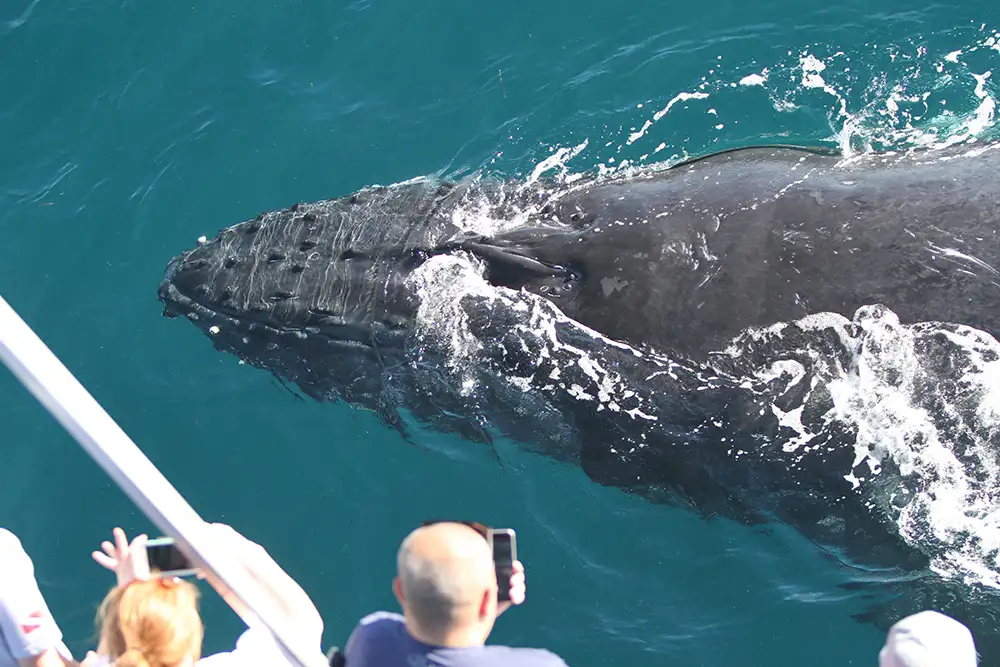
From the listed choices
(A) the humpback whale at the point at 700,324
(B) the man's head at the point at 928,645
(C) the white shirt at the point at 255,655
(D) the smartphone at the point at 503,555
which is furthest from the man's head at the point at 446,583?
(A) the humpback whale at the point at 700,324

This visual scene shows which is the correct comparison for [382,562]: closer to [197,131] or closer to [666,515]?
[666,515]

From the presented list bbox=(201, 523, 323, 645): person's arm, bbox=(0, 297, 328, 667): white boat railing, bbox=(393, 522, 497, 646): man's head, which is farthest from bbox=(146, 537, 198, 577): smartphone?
bbox=(393, 522, 497, 646): man's head

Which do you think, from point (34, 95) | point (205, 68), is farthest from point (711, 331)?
point (34, 95)

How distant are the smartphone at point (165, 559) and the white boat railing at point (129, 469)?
1.49 ft

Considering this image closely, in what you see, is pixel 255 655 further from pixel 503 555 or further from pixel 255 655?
pixel 503 555

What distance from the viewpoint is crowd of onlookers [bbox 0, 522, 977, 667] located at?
179 inches

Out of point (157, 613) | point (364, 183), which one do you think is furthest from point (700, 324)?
point (364, 183)

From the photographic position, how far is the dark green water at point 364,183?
31.6 ft

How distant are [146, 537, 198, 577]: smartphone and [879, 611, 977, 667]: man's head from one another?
3267mm

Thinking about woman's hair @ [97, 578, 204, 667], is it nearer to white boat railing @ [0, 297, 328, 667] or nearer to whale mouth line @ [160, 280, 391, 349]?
white boat railing @ [0, 297, 328, 667]

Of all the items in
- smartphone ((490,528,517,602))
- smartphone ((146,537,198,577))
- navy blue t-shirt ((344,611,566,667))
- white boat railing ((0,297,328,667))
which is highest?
white boat railing ((0,297,328,667))

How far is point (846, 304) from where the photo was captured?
7.30 metres

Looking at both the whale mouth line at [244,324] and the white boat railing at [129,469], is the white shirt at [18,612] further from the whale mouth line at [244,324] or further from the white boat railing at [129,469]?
the whale mouth line at [244,324]

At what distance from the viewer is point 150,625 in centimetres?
488
